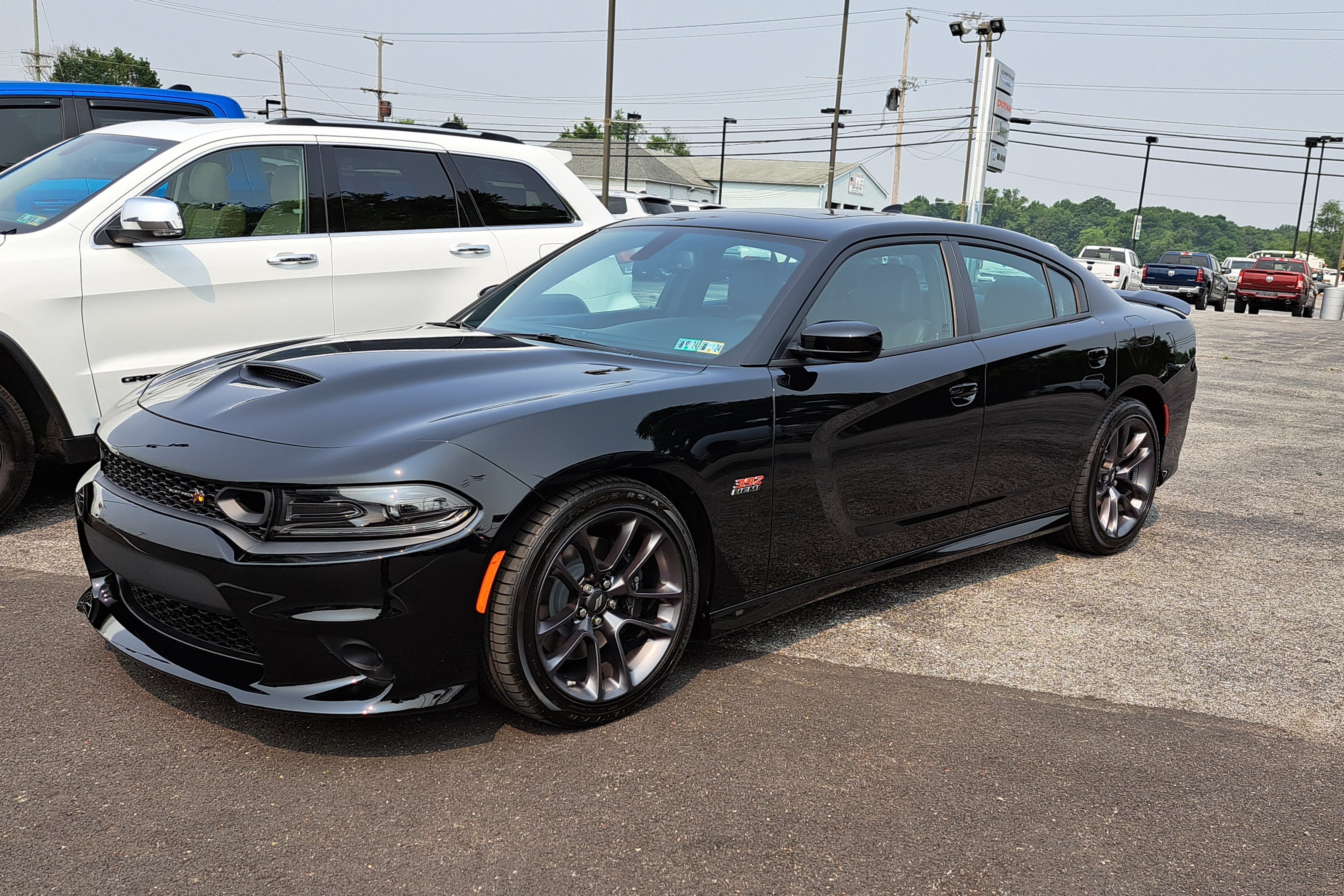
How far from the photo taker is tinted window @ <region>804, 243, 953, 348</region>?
4059 millimetres

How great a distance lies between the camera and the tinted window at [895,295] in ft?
13.3

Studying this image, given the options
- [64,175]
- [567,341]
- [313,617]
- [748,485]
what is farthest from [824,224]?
[64,175]

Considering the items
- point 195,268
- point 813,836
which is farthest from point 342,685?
point 195,268

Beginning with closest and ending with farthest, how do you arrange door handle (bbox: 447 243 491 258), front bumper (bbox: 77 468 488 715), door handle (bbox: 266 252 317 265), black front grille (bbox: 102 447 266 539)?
front bumper (bbox: 77 468 488 715), black front grille (bbox: 102 447 266 539), door handle (bbox: 266 252 317 265), door handle (bbox: 447 243 491 258)

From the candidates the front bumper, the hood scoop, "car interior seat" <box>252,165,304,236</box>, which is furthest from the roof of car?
"car interior seat" <box>252,165,304,236</box>

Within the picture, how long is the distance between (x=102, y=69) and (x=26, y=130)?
248ft

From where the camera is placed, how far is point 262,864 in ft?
8.42

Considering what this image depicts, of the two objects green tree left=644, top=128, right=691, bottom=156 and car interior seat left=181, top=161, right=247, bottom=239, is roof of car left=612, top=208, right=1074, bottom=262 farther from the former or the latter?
green tree left=644, top=128, right=691, bottom=156

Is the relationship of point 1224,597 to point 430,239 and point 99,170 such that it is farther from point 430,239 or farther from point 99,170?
point 99,170

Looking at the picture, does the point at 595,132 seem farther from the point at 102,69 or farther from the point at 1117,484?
the point at 1117,484

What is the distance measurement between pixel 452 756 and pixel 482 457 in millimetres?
850

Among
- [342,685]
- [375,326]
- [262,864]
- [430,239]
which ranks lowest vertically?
[262,864]

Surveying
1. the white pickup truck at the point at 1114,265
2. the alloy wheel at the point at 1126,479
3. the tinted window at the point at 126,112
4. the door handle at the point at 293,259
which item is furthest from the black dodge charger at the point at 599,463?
the white pickup truck at the point at 1114,265

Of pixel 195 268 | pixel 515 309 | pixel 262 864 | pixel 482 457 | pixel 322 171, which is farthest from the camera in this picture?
pixel 322 171
